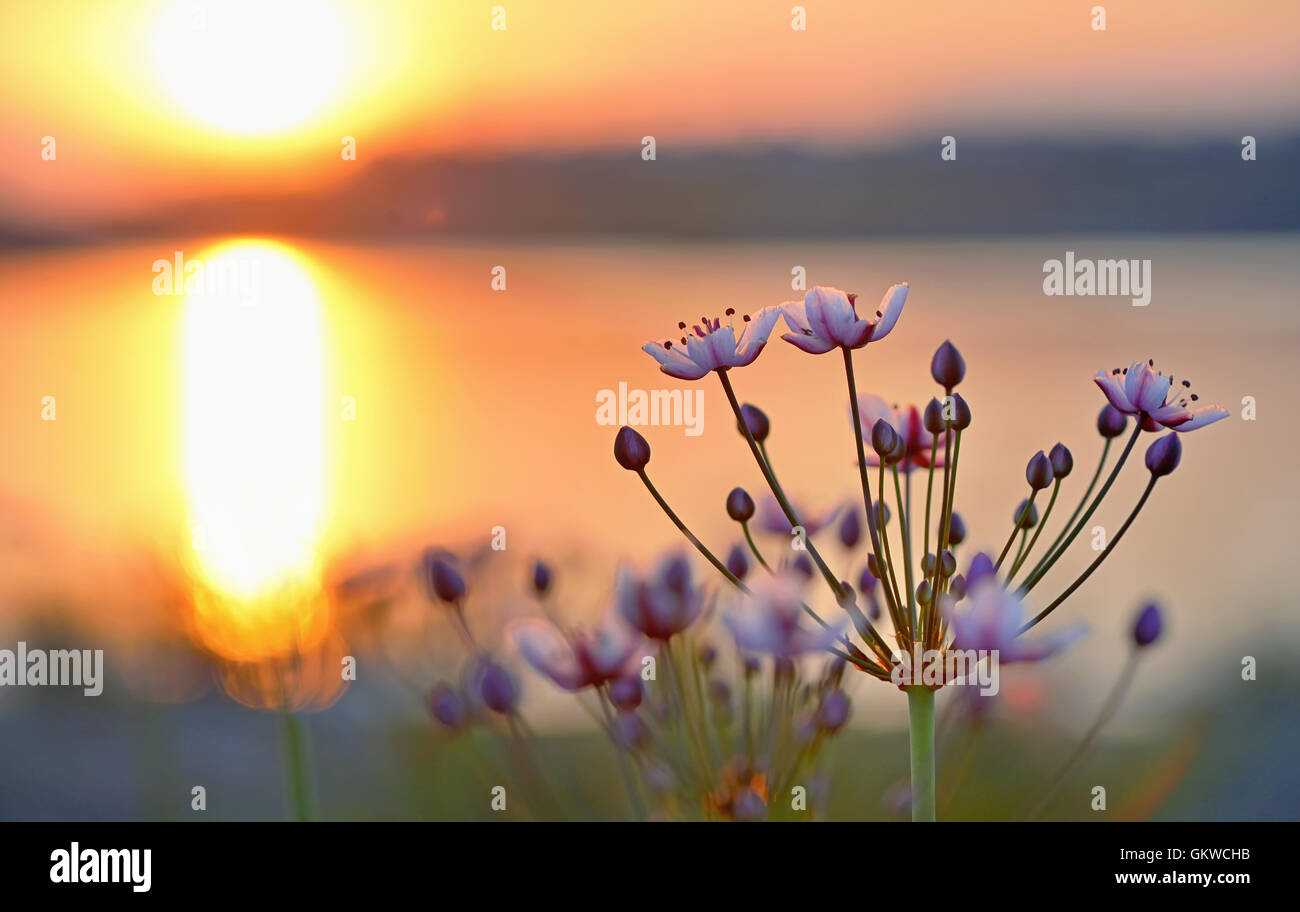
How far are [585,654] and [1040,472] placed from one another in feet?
1.10

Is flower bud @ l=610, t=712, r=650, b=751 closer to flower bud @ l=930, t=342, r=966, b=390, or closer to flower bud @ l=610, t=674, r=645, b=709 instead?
flower bud @ l=610, t=674, r=645, b=709

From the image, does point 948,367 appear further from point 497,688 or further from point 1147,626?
point 497,688

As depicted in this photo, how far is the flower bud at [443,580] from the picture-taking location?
80 cm

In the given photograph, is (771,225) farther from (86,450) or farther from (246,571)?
(246,571)

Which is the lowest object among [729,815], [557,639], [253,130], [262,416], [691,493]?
[729,815]

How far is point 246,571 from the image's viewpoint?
44.0 inches

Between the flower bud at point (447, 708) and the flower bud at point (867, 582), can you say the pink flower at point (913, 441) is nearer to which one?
the flower bud at point (867, 582)

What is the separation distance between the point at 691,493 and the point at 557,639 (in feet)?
3.47

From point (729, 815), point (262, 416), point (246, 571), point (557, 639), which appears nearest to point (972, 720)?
point (729, 815)

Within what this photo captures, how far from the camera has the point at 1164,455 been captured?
0.77 metres

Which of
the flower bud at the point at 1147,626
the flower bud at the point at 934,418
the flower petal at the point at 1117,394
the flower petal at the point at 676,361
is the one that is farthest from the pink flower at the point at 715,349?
the flower bud at the point at 1147,626

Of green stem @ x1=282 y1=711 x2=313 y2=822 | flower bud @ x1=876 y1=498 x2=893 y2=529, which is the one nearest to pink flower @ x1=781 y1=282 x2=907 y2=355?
flower bud @ x1=876 y1=498 x2=893 y2=529

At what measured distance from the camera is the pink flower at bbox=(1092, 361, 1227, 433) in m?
0.73

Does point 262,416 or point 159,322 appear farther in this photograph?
point 159,322
